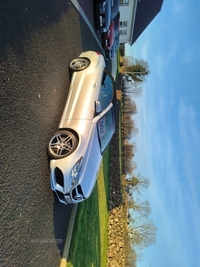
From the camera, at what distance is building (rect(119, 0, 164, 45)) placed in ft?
62.1

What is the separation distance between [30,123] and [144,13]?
21394 millimetres

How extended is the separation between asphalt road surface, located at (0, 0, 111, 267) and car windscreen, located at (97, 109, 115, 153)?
1.17m

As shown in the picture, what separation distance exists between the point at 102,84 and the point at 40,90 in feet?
7.75

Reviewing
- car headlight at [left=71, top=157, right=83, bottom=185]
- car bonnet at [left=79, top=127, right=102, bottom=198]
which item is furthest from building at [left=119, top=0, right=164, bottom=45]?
car headlight at [left=71, top=157, right=83, bottom=185]

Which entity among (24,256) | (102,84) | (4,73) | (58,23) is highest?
(58,23)

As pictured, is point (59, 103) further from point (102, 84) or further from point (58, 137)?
point (102, 84)

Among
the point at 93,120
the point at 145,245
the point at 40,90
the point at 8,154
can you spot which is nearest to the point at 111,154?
the point at 145,245

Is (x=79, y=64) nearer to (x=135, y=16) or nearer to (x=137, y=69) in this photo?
(x=135, y=16)

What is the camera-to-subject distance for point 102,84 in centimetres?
686

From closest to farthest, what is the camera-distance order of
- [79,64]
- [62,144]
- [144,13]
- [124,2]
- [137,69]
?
[62,144] < [79,64] < [124,2] < [144,13] < [137,69]

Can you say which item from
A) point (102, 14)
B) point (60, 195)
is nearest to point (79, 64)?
point (60, 195)

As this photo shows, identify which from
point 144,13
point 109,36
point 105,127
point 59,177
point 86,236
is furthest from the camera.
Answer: point 144,13

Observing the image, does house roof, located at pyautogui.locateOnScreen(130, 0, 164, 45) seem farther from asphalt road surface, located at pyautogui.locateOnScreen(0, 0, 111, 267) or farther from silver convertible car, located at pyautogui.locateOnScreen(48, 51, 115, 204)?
asphalt road surface, located at pyautogui.locateOnScreen(0, 0, 111, 267)

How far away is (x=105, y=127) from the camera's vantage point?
6.68m
